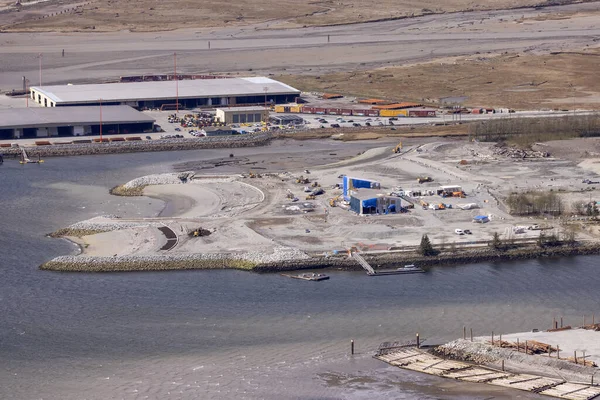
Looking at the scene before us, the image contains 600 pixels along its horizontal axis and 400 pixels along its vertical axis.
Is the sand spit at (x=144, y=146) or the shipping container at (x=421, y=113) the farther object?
the shipping container at (x=421, y=113)

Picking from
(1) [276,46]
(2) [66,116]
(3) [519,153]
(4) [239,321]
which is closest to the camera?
(4) [239,321]

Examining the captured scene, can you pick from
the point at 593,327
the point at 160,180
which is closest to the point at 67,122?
the point at 160,180

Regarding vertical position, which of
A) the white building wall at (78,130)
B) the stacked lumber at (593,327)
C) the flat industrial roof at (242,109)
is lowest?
the stacked lumber at (593,327)

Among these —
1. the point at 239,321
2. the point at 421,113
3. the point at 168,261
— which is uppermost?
the point at 421,113

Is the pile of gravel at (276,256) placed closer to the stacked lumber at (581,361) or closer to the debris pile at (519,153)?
the stacked lumber at (581,361)

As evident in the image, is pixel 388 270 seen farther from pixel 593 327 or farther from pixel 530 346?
pixel 530 346

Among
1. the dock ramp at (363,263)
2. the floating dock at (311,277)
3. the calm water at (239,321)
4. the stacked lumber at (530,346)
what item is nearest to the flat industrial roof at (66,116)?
the calm water at (239,321)

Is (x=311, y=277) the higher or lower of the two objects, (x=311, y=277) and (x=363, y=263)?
the lower
